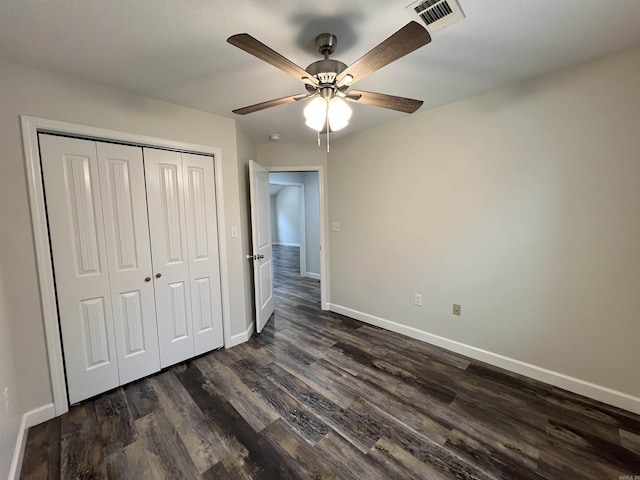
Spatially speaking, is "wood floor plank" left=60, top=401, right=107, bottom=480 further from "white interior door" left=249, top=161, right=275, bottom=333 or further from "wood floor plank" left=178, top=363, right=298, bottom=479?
"white interior door" left=249, top=161, right=275, bottom=333

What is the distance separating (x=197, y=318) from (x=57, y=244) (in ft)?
3.90

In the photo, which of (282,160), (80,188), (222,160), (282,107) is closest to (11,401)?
(80,188)

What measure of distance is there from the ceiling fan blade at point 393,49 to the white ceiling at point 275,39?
0.94 ft

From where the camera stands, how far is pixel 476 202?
2.29 meters

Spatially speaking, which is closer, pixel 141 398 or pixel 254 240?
pixel 141 398

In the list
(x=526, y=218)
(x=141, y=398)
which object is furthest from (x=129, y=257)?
(x=526, y=218)

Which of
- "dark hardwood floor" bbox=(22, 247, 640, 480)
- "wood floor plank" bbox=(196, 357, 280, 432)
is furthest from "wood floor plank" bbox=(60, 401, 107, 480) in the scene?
"wood floor plank" bbox=(196, 357, 280, 432)

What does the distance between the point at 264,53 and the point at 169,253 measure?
6.07ft

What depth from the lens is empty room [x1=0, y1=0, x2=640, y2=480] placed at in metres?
1.37

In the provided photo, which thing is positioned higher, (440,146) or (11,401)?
(440,146)

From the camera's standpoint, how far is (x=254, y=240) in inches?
111

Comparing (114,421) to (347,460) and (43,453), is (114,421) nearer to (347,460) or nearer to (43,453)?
(43,453)

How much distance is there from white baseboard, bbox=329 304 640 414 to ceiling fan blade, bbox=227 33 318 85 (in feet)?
8.46

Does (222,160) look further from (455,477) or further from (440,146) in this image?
(455,477)
